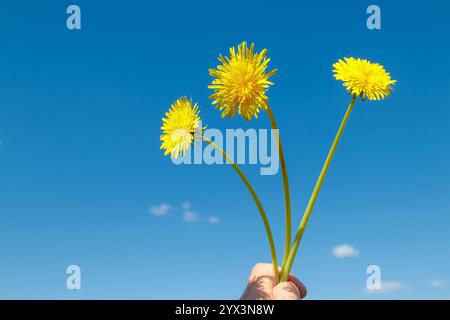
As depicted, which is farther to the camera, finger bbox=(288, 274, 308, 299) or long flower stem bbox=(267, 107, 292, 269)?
finger bbox=(288, 274, 308, 299)

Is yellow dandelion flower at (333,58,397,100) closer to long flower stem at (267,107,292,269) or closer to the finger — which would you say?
long flower stem at (267,107,292,269)

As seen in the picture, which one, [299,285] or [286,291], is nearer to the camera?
[286,291]

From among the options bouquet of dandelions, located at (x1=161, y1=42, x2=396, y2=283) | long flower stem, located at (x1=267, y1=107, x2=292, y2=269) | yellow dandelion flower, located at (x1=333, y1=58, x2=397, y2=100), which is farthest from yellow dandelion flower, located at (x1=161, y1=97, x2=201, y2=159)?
yellow dandelion flower, located at (x1=333, y1=58, x2=397, y2=100)

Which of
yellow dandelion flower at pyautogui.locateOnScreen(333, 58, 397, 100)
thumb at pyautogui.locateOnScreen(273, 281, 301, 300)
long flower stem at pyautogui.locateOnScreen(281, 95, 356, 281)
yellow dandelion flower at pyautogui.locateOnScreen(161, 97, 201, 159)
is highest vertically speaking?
yellow dandelion flower at pyautogui.locateOnScreen(333, 58, 397, 100)

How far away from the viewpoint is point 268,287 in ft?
8.76

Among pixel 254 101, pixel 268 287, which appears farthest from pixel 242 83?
pixel 268 287

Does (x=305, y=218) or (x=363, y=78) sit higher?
(x=363, y=78)

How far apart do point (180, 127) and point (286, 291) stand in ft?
3.79

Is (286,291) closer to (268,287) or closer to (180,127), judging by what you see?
(268,287)

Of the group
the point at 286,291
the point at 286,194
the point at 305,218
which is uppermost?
the point at 286,194

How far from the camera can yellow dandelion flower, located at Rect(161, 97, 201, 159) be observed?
271 cm

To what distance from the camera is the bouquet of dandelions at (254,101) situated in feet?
8.39

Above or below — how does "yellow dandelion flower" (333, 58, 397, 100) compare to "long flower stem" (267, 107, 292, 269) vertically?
above
